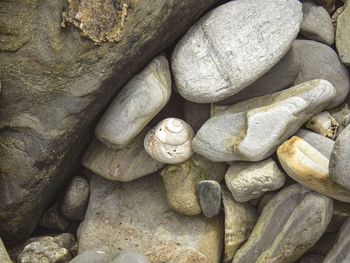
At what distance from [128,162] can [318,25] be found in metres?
1.21

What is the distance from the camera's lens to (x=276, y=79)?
2.78 metres

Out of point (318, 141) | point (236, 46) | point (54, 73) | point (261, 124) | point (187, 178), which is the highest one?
point (54, 73)

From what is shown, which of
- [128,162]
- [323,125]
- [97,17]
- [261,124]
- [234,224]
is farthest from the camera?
[128,162]

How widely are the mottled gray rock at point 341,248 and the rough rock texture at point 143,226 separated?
604 mm

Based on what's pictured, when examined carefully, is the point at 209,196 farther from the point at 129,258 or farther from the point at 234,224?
the point at 129,258

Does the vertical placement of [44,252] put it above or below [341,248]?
above

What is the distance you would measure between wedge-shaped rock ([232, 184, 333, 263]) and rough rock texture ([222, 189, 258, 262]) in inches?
3.4

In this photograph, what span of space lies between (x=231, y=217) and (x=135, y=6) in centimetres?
114

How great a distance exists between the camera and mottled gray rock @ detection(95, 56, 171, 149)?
8.86ft

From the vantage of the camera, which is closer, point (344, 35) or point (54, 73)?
point (54, 73)

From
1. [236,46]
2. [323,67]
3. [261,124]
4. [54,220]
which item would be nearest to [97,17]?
[236,46]

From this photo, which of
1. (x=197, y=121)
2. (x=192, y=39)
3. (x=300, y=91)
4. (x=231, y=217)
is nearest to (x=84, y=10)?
(x=192, y=39)

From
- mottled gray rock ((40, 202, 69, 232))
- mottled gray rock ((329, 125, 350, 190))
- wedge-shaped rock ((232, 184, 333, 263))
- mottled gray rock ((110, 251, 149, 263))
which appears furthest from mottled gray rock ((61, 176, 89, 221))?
mottled gray rock ((329, 125, 350, 190))

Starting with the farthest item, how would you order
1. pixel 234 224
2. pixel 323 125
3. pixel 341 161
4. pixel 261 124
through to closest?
pixel 234 224, pixel 323 125, pixel 261 124, pixel 341 161
